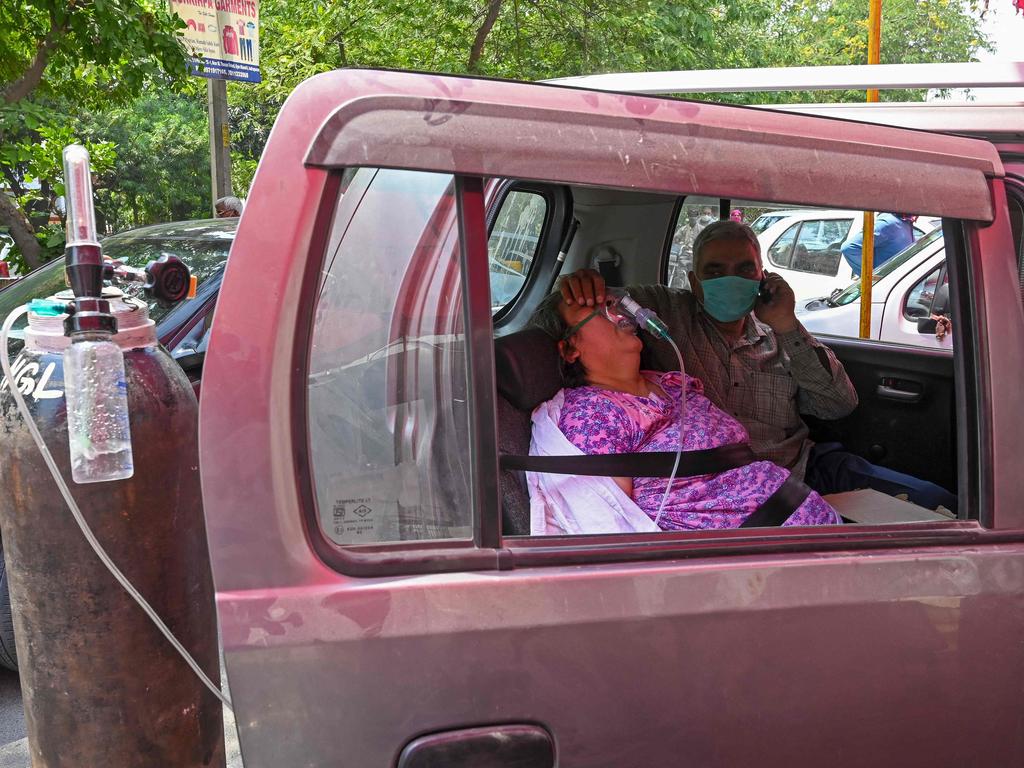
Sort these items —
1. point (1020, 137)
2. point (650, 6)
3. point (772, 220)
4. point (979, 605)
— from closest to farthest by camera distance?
point (979, 605), point (1020, 137), point (772, 220), point (650, 6)

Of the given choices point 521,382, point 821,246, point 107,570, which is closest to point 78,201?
point 107,570

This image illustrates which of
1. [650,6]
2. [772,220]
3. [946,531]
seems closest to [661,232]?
[946,531]

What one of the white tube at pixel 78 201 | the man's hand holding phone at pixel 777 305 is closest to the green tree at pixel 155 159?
the man's hand holding phone at pixel 777 305

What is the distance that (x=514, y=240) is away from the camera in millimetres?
3645

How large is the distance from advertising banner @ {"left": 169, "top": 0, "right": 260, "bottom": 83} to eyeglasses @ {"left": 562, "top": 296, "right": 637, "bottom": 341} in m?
5.17

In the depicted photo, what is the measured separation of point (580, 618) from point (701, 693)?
0.27 meters

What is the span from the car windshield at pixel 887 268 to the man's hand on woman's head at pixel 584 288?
12.2ft

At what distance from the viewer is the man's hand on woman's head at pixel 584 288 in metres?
2.82

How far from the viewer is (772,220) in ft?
27.0

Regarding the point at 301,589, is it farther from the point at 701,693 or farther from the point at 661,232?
the point at 661,232

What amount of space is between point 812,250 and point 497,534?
6.25 m

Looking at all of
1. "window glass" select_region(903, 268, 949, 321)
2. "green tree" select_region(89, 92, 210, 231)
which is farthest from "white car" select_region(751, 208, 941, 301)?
"green tree" select_region(89, 92, 210, 231)

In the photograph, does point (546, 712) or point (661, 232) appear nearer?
point (546, 712)

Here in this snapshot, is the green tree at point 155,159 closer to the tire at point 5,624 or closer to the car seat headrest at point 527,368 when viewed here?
the tire at point 5,624
